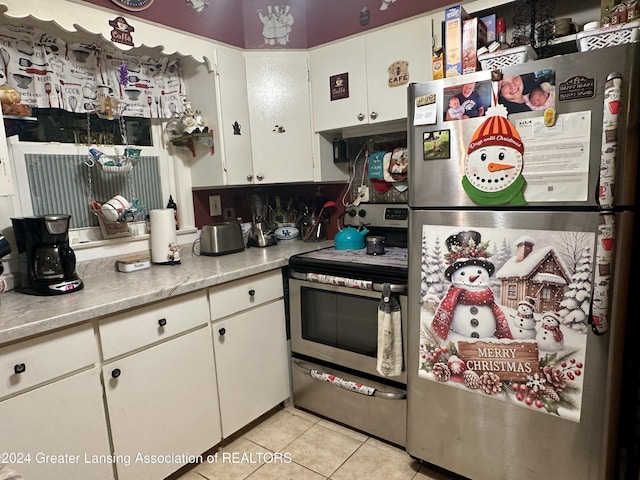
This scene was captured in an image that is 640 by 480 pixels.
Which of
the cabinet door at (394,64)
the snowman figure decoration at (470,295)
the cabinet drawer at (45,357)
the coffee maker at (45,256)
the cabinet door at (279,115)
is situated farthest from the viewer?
the cabinet door at (279,115)

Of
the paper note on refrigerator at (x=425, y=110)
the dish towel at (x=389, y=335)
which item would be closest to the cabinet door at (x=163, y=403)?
the dish towel at (x=389, y=335)

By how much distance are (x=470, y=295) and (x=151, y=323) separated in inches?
49.1

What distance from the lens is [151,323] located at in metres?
1.57

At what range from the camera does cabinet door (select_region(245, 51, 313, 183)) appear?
7.86ft

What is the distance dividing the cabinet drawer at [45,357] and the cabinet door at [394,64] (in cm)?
173

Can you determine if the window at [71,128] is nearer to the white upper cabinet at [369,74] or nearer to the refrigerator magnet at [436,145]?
the white upper cabinet at [369,74]

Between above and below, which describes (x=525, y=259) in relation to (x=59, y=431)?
above

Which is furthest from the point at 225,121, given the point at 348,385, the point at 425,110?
the point at 348,385

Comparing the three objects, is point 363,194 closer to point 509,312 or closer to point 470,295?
point 470,295

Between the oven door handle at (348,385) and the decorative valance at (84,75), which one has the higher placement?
the decorative valance at (84,75)

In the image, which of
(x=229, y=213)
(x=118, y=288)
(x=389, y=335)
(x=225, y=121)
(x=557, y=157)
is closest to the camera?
(x=557, y=157)

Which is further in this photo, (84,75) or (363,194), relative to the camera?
(363,194)

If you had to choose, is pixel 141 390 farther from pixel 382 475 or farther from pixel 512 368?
pixel 512 368

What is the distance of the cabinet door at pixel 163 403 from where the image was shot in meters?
1.49
